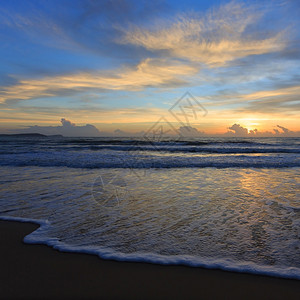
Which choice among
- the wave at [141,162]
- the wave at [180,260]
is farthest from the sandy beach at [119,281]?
the wave at [141,162]

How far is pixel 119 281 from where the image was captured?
2404 mm

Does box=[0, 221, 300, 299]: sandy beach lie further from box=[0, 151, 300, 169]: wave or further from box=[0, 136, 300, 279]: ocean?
box=[0, 151, 300, 169]: wave

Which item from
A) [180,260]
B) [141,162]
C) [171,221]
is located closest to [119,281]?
[180,260]

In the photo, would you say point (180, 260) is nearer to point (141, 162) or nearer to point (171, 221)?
point (171, 221)

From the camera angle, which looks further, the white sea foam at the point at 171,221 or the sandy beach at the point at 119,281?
the white sea foam at the point at 171,221

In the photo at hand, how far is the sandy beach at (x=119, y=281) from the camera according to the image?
7.27ft

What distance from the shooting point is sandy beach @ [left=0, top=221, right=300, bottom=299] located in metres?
2.21

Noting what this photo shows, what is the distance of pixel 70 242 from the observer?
3.25 meters

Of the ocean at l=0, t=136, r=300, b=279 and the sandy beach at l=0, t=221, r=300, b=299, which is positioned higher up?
the ocean at l=0, t=136, r=300, b=279

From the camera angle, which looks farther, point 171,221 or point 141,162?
point 141,162

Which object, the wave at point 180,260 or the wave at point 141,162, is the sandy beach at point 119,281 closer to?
the wave at point 180,260

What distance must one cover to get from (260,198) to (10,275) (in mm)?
5399

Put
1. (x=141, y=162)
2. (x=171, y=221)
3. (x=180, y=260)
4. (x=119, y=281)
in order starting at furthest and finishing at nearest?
(x=141, y=162) → (x=171, y=221) → (x=180, y=260) → (x=119, y=281)

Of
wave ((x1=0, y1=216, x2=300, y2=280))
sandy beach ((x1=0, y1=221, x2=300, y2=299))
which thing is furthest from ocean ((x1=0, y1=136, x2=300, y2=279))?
sandy beach ((x1=0, y1=221, x2=300, y2=299))
